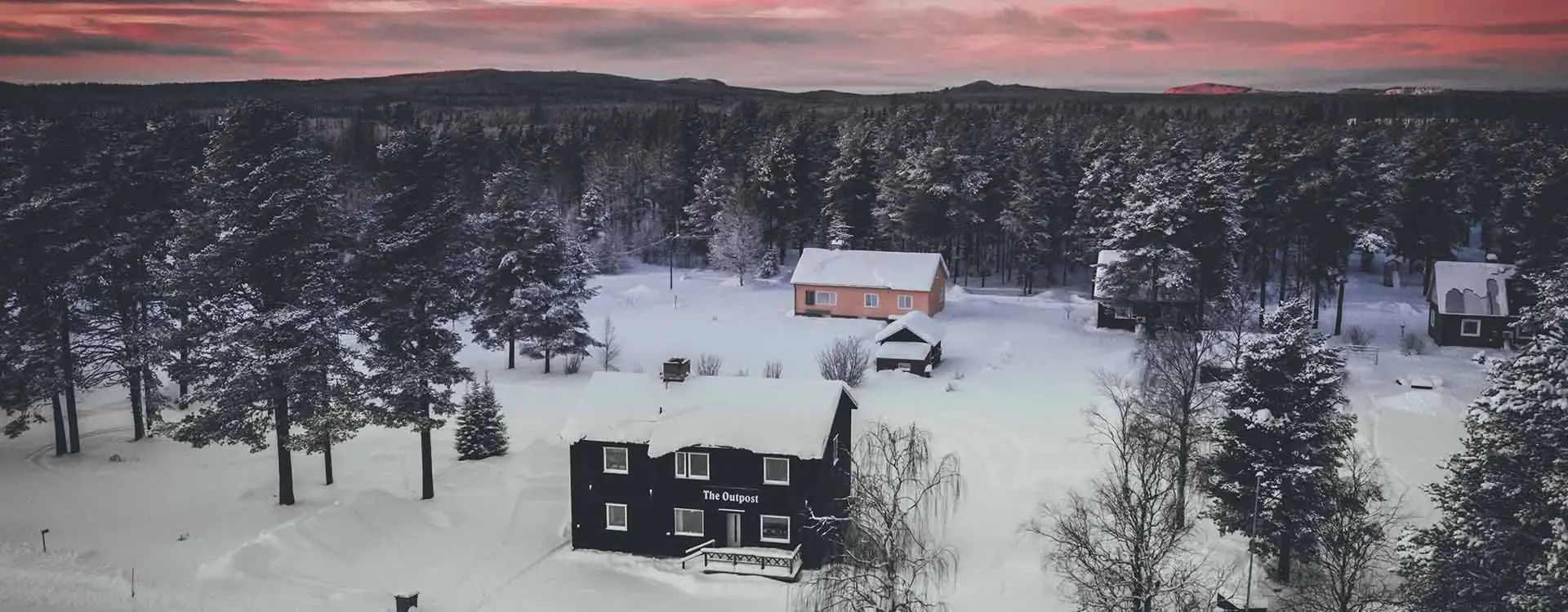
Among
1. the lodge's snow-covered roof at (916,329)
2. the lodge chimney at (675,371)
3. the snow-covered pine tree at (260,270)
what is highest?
the snow-covered pine tree at (260,270)

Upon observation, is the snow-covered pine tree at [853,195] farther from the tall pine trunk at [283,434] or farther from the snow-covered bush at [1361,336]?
the tall pine trunk at [283,434]

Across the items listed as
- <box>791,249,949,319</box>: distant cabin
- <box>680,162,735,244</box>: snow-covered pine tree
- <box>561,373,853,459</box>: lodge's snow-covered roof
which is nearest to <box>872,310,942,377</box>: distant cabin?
<box>791,249,949,319</box>: distant cabin

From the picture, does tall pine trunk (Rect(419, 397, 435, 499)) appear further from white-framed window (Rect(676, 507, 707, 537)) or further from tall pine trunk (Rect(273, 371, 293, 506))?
white-framed window (Rect(676, 507, 707, 537))

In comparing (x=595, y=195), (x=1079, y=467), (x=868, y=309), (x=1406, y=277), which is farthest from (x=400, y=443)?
(x=1406, y=277)

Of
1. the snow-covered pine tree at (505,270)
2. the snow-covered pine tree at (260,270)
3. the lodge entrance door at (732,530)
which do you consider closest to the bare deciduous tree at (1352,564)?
the lodge entrance door at (732,530)

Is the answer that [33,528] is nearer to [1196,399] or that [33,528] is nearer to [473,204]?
[1196,399]
